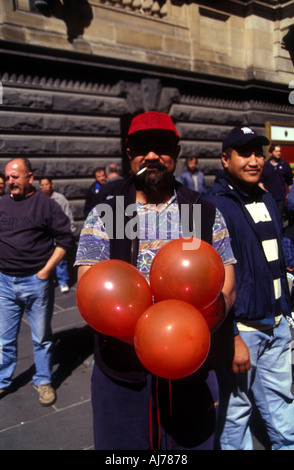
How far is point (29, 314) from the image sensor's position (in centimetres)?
346

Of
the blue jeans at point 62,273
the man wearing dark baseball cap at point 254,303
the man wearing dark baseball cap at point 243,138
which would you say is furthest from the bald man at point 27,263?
the blue jeans at point 62,273

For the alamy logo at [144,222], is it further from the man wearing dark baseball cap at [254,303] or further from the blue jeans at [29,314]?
the blue jeans at [29,314]

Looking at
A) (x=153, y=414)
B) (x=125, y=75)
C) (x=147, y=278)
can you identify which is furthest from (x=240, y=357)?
(x=125, y=75)

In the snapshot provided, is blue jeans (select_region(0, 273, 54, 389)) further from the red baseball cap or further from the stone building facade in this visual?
the stone building facade

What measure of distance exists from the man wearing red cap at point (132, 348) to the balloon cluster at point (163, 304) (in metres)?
0.25

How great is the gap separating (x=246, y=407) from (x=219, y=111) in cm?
780

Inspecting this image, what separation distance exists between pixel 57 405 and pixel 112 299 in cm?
224

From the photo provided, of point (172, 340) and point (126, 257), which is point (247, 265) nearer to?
point (126, 257)

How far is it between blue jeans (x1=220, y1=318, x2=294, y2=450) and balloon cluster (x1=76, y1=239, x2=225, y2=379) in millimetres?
905
